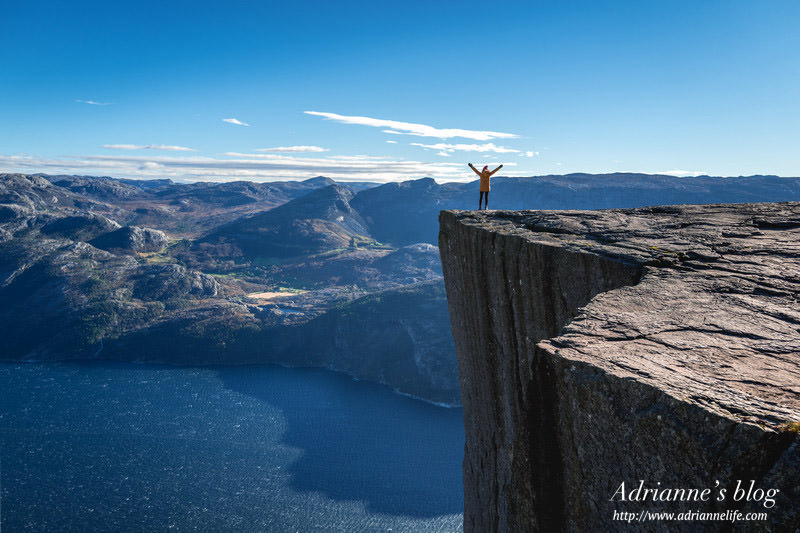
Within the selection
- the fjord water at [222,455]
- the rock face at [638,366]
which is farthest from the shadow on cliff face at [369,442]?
the rock face at [638,366]

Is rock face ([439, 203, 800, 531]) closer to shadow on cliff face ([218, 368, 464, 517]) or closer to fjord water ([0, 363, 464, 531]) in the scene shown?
Answer: fjord water ([0, 363, 464, 531])

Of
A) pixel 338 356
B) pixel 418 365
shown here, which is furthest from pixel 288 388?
pixel 418 365

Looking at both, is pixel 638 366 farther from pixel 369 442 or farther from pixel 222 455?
pixel 369 442

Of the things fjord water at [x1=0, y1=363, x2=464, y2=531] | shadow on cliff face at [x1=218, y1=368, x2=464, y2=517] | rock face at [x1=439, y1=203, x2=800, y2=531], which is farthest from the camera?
shadow on cliff face at [x1=218, y1=368, x2=464, y2=517]

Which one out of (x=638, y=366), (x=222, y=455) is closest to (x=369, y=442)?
(x=222, y=455)

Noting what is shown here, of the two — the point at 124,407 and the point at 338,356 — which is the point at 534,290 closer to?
the point at 124,407

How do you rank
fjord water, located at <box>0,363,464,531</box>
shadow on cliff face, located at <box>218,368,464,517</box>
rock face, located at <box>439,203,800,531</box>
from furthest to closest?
shadow on cliff face, located at <box>218,368,464,517</box> → fjord water, located at <box>0,363,464,531</box> → rock face, located at <box>439,203,800,531</box>

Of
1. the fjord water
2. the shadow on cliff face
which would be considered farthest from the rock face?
the shadow on cliff face
